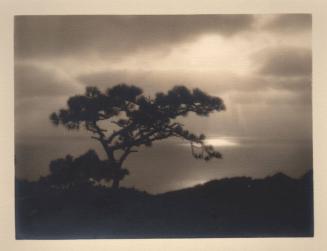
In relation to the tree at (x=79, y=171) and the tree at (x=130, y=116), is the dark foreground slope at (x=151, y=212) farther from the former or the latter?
the tree at (x=130, y=116)

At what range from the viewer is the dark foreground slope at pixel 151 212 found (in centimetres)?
208

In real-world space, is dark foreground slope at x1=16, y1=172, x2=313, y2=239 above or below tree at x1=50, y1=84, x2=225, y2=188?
below

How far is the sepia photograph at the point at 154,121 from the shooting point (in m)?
2.07

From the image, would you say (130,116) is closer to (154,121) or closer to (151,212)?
(154,121)

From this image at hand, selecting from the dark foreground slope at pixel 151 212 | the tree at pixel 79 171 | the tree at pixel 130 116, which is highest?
the tree at pixel 130 116

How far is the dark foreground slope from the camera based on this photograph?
6.82 ft

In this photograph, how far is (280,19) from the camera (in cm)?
210

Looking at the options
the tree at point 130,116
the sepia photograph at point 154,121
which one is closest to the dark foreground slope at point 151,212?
the sepia photograph at point 154,121

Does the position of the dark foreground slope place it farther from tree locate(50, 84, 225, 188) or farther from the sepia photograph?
tree locate(50, 84, 225, 188)

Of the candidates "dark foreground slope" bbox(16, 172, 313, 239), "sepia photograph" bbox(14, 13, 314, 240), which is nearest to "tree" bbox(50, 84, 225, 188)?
"sepia photograph" bbox(14, 13, 314, 240)

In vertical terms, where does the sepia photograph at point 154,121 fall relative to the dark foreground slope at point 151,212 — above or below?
above

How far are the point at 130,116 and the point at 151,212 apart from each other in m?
0.52

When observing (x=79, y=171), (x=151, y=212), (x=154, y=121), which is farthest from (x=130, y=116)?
(x=151, y=212)

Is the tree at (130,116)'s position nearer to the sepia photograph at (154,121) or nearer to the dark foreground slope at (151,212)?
the sepia photograph at (154,121)
